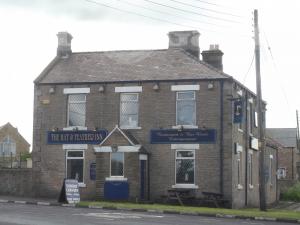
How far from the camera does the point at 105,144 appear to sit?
3378 cm

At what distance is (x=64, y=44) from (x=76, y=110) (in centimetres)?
485

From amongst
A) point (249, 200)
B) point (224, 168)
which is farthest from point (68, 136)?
point (249, 200)

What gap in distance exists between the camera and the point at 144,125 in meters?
34.6

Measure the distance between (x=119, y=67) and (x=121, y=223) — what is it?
734 inches

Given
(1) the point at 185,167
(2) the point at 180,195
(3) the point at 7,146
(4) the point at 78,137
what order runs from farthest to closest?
(3) the point at 7,146 < (4) the point at 78,137 < (1) the point at 185,167 < (2) the point at 180,195

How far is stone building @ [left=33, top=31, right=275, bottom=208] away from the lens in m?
33.4

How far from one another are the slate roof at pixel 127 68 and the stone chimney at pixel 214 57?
1.37 metres

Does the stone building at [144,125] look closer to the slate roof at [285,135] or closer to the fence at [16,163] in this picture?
the fence at [16,163]

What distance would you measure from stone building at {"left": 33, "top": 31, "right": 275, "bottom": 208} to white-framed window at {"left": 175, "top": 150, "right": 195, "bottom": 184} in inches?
2.1

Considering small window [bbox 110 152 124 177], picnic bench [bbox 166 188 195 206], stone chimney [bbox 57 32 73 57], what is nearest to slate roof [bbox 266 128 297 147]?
stone chimney [bbox 57 32 73 57]

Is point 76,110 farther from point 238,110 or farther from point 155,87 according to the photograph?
point 238,110

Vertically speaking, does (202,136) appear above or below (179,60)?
below

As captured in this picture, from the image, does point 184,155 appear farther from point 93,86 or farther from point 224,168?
point 93,86

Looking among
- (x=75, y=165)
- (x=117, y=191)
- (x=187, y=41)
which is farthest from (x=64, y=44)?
(x=117, y=191)
